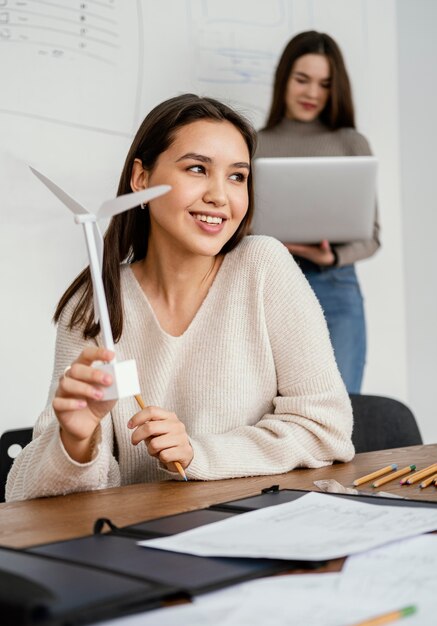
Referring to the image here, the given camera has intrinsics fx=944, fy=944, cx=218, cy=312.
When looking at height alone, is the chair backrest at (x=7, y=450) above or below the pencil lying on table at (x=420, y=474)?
below

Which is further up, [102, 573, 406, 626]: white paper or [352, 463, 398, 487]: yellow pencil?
[102, 573, 406, 626]: white paper

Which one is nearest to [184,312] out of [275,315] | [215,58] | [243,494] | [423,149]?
[275,315]

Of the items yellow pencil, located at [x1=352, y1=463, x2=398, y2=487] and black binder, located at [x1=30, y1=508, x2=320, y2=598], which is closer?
black binder, located at [x1=30, y1=508, x2=320, y2=598]

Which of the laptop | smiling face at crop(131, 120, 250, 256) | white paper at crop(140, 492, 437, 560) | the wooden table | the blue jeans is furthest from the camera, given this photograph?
the blue jeans

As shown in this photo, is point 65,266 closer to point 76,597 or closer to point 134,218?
point 134,218

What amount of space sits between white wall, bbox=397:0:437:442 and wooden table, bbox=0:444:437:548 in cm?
265

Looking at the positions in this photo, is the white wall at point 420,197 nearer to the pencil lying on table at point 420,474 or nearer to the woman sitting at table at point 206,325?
the woman sitting at table at point 206,325

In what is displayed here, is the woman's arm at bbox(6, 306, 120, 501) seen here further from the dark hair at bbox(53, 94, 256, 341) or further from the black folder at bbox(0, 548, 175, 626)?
the black folder at bbox(0, 548, 175, 626)

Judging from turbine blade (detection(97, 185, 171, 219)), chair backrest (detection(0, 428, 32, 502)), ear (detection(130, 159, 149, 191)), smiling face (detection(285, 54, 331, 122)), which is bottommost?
chair backrest (detection(0, 428, 32, 502))

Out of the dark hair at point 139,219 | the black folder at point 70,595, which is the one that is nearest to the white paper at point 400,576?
the black folder at point 70,595

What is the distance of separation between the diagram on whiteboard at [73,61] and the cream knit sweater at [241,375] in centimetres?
127

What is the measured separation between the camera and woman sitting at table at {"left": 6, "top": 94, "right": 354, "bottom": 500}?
4.56 feet

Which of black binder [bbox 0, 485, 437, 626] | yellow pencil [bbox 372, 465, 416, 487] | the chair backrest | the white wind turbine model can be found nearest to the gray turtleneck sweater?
the chair backrest

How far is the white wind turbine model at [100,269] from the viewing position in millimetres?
1001
